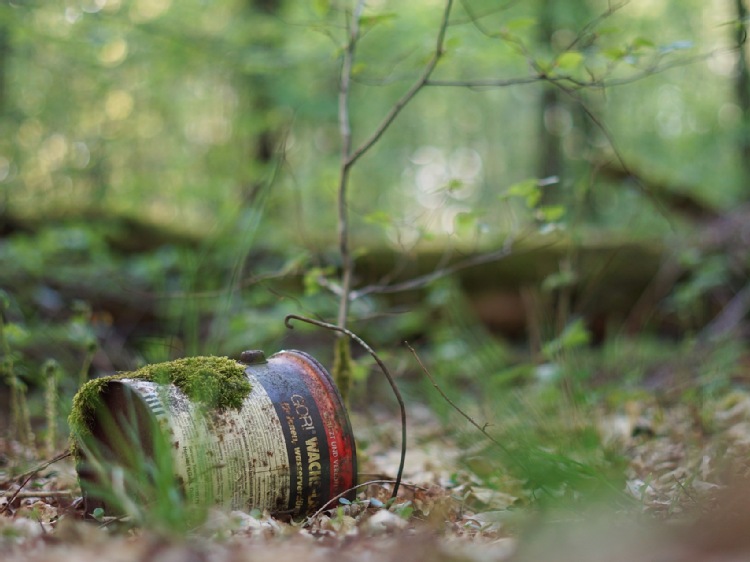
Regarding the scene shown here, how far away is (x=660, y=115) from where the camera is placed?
16125 millimetres

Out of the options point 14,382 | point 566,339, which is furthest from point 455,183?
point 14,382

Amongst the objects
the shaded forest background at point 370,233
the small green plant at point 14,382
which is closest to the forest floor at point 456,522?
the small green plant at point 14,382

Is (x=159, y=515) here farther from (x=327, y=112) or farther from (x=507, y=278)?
(x=327, y=112)

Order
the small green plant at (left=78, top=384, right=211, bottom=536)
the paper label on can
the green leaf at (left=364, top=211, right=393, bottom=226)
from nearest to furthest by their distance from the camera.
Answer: the small green plant at (left=78, top=384, right=211, bottom=536) < the paper label on can < the green leaf at (left=364, top=211, right=393, bottom=226)

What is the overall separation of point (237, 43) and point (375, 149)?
31.6 feet

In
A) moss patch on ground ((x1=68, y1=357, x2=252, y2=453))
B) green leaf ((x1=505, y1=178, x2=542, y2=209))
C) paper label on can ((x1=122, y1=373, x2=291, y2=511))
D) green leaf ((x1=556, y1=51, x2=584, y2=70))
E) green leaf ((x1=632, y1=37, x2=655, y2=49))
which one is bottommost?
paper label on can ((x1=122, y1=373, x2=291, y2=511))

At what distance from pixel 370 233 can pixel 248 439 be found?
21.0 ft

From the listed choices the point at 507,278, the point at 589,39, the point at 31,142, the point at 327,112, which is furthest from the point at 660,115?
the point at 589,39

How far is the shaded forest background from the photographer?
10.3ft

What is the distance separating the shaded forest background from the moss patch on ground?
11 centimetres

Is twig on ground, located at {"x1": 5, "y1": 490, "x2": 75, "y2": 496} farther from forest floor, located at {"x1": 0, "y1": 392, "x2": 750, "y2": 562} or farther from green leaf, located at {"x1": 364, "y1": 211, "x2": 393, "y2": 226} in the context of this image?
green leaf, located at {"x1": 364, "y1": 211, "x2": 393, "y2": 226}

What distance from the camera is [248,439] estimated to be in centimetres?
209

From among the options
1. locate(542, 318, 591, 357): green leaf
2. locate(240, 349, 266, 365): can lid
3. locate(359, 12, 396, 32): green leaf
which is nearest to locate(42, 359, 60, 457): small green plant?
locate(240, 349, 266, 365): can lid

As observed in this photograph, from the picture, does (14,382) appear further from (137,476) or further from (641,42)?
(641,42)
